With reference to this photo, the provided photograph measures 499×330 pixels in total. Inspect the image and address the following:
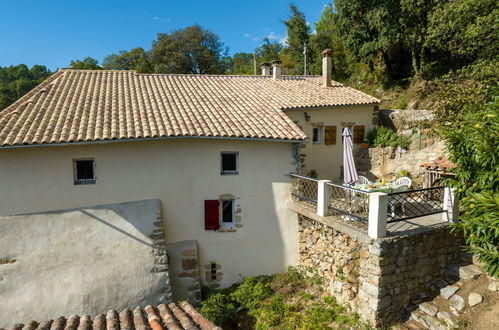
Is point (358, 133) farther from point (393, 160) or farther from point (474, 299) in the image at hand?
point (474, 299)

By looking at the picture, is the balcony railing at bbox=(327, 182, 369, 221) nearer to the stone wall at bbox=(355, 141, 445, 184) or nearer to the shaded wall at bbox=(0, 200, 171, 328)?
the shaded wall at bbox=(0, 200, 171, 328)

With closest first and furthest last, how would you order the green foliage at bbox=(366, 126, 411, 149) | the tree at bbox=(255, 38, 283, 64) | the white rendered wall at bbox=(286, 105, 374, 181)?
the white rendered wall at bbox=(286, 105, 374, 181)
the green foliage at bbox=(366, 126, 411, 149)
the tree at bbox=(255, 38, 283, 64)

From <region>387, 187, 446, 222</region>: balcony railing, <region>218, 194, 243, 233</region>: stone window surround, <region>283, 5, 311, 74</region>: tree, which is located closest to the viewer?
<region>387, 187, 446, 222</region>: balcony railing

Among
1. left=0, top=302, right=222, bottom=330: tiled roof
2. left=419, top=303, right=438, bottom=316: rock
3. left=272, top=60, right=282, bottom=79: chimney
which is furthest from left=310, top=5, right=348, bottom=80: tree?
left=0, top=302, right=222, bottom=330: tiled roof

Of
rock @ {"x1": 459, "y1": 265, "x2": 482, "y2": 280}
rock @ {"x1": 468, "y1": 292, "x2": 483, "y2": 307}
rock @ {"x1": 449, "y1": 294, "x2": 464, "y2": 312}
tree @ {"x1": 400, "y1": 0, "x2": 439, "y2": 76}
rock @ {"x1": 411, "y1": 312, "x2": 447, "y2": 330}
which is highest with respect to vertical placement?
tree @ {"x1": 400, "y1": 0, "x2": 439, "y2": 76}

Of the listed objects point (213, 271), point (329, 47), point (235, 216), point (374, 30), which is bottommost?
point (213, 271)

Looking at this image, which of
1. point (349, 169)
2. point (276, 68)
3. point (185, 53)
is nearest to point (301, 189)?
point (349, 169)

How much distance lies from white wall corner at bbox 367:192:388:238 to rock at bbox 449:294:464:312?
2.67 metres

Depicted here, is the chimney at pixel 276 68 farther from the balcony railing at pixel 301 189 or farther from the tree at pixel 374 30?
the balcony railing at pixel 301 189

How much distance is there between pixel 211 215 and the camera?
31.9 feet

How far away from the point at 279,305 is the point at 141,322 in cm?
458

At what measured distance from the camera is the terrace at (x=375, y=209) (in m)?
7.26

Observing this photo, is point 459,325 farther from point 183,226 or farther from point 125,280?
point 125,280

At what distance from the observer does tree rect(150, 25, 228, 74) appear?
36531mm
